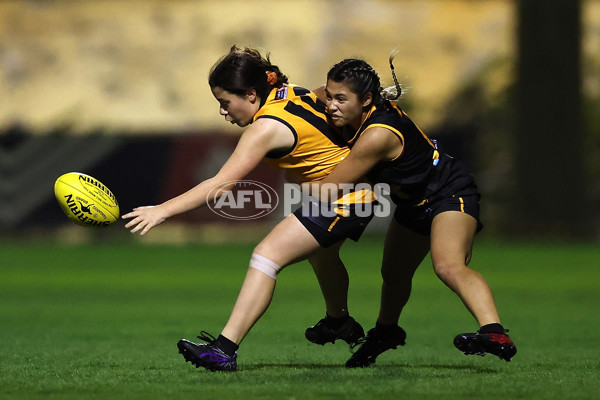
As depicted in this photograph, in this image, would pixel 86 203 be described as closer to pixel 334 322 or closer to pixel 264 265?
pixel 264 265

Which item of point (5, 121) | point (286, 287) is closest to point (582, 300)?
point (286, 287)

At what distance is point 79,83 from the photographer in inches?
1656

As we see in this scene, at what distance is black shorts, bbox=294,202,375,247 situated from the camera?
20.0ft

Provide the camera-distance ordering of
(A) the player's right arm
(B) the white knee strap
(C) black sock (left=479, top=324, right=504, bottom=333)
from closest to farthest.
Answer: (A) the player's right arm
(C) black sock (left=479, top=324, right=504, bottom=333)
(B) the white knee strap

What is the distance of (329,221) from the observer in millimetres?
6125

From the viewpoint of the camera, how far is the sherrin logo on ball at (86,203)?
243 inches

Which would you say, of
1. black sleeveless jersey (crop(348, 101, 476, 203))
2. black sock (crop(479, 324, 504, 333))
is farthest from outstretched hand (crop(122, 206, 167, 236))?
black sock (crop(479, 324, 504, 333))

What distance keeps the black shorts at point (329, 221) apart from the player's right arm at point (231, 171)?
39 cm

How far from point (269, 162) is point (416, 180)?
820mm

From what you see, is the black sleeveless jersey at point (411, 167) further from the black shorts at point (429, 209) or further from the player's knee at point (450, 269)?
the player's knee at point (450, 269)

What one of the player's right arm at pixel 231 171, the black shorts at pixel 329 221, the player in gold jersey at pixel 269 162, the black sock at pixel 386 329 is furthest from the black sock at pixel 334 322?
the player's right arm at pixel 231 171

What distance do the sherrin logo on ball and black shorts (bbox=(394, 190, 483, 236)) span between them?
1610 millimetres

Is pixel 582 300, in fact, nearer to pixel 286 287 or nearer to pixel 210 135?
pixel 286 287

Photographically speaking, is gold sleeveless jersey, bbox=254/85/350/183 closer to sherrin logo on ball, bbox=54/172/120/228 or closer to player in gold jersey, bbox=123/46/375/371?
player in gold jersey, bbox=123/46/375/371
